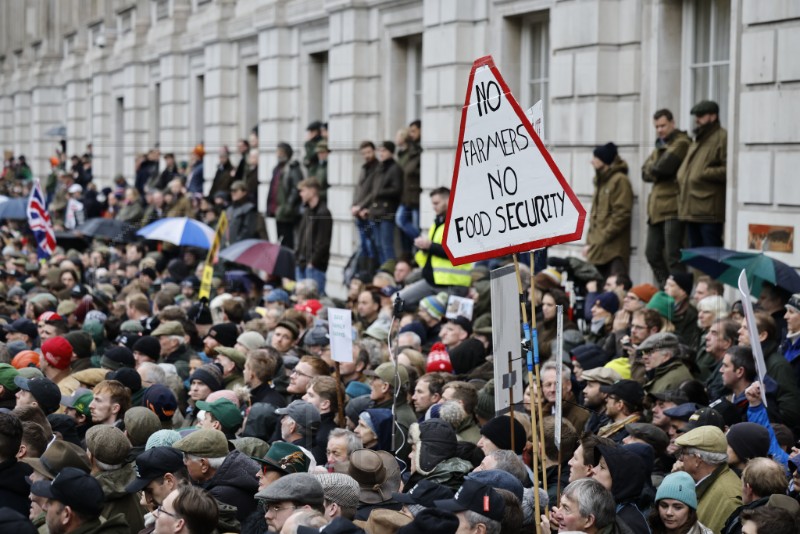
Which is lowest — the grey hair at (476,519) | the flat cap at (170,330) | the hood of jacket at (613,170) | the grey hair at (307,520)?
the grey hair at (476,519)

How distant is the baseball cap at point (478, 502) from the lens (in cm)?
661

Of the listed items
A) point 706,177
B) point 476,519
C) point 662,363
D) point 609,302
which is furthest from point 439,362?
point 476,519

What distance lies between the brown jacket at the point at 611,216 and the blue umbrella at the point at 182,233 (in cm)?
597

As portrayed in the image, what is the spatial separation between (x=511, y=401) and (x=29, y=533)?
2.72 m

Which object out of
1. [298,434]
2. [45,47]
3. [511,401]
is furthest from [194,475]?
[45,47]

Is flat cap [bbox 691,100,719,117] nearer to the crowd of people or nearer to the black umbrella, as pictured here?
the crowd of people

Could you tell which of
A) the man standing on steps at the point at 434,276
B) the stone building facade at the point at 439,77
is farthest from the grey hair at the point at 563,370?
the man standing on steps at the point at 434,276

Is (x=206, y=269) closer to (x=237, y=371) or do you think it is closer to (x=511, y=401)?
(x=237, y=371)

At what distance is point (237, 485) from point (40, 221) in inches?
532

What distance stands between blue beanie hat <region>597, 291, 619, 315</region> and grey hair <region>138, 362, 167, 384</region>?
13.8 feet

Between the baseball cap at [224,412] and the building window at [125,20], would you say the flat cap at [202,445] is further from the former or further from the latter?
the building window at [125,20]

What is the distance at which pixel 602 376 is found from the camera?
33.4 feet

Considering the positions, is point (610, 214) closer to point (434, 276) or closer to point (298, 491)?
point (434, 276)

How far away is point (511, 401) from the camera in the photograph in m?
7.86
